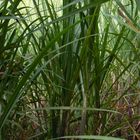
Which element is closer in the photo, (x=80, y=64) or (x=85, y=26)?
(x=80, y=64)

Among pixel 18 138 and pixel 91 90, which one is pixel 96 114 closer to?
pixel 91 90

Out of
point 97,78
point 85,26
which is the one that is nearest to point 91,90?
point 97,78

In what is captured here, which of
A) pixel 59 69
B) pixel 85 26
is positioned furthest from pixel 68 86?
pixel 85 26

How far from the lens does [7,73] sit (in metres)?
0.72

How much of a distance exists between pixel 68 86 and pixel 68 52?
0.07m

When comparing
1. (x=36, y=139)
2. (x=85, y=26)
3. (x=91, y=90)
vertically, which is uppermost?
(x=85, y=26)

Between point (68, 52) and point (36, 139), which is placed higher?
point (68, 52)

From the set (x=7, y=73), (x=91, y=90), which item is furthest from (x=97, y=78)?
(x=7, y=73)

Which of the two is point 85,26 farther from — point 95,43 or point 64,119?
point 64,119

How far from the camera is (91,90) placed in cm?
78

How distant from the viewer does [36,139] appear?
2.71ft

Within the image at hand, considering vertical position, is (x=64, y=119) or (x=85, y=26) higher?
(x=85, y=26)

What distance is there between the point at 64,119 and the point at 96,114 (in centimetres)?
8

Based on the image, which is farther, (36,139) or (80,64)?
(36,139)
